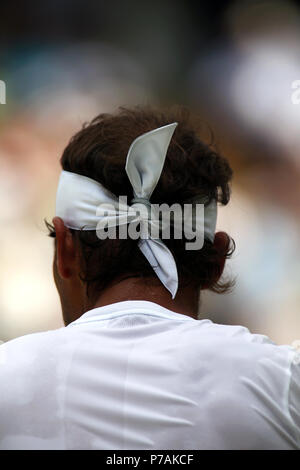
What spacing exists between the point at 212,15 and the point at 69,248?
2.82 m

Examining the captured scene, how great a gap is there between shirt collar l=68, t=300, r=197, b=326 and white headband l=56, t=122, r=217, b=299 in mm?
37

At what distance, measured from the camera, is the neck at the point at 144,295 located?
2.94 feet

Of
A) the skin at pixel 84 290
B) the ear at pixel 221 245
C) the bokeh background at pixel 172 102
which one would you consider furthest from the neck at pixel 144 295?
the bokeh background at pixel 172 102

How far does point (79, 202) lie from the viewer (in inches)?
37.5

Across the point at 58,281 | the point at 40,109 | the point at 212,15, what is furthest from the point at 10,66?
the point at 58,281

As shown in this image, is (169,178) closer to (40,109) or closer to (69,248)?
(69,248)

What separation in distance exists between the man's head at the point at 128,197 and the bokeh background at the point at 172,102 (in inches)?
72.0

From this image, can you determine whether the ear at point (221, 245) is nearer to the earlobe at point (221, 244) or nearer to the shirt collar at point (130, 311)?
the earlobe at point (221, 244)

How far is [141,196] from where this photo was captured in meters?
0.92

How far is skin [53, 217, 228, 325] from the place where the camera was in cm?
90

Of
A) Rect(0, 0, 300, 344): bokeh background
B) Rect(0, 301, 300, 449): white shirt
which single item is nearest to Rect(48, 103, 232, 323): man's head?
Rect(0, 301, 300, 449): white shirt

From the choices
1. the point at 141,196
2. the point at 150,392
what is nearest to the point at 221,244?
the point at 141,196

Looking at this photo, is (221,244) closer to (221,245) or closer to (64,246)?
(221,245)

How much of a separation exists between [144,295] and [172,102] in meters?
2.63
